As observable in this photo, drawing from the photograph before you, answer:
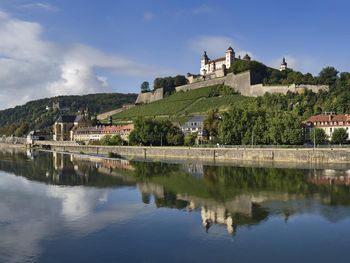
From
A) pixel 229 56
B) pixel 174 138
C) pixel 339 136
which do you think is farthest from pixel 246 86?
pixel 339 136

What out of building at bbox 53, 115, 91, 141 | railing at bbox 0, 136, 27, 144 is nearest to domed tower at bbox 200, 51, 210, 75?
building at bbox 53, 115, 91, 141

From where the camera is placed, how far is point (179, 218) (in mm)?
21641

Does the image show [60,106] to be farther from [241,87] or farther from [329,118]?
[329,118]

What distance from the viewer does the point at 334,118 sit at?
189 ft

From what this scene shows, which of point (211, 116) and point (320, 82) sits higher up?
point (320, 82)

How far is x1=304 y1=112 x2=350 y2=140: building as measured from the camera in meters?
56.4

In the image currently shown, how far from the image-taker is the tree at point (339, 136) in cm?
5253

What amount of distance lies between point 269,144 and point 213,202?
27.9m

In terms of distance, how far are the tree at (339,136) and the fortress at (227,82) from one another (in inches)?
848

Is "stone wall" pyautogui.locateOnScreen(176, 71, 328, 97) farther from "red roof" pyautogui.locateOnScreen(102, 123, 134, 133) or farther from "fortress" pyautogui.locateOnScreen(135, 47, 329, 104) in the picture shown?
"red roof" pyautogui.locateOnScreen(102, 123, 134, 133)

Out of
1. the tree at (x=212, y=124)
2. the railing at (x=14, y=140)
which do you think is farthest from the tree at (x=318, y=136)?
the railing at (x=14, y=140)

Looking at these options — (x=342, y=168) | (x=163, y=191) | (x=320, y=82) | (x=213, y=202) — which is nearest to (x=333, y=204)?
(x=213, y=202)

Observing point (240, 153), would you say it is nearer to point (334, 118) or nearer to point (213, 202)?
point (334, 118)

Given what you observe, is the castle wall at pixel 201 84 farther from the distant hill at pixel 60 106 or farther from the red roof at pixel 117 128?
the distant hill at pixel 60 106
